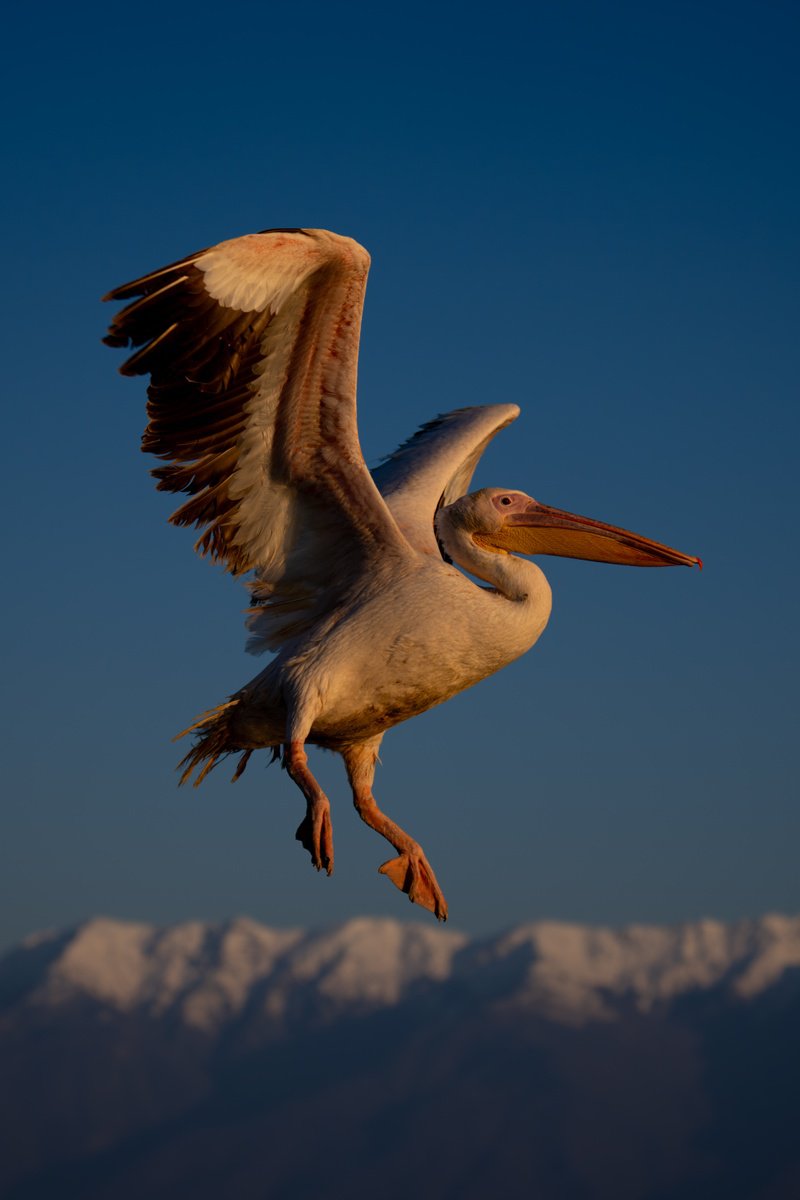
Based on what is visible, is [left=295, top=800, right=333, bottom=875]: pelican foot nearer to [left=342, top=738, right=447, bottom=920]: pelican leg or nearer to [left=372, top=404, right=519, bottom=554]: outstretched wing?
[left=342, top=738, right=447, bottom=920]: pelican leg

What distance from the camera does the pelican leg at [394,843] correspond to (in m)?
9.76

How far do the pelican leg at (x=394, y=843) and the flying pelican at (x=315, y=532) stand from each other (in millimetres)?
11

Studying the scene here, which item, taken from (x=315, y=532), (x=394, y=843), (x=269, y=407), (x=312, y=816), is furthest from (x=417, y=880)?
(x=269, y=407)

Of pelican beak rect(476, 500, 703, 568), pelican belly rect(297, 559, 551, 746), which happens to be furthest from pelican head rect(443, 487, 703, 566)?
A: pelican belly rect(297, 559, 551, 746)

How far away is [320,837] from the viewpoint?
8.82 metres

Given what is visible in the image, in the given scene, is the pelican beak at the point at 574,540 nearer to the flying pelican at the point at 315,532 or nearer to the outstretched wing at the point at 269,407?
the flying pelican at the point at 315,532

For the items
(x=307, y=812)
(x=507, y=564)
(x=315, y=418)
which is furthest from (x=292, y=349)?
(x=307, y=812)

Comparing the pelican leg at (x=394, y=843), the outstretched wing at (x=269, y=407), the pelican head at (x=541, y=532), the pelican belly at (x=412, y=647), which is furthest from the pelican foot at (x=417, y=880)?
the pelican head at (x=541, y=532)

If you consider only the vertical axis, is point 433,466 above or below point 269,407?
above

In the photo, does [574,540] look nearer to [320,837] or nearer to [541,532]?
[541,532]

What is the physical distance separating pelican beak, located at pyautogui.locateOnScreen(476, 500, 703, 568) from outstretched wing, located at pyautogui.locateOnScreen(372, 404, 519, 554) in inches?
24.1

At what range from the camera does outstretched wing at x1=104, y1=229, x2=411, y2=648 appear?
8.77 metres

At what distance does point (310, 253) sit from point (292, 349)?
57 centimetres

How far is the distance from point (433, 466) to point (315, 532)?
77.7 inches
